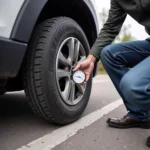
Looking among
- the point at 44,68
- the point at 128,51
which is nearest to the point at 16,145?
the point at 44,68

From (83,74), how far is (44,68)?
0.28 m

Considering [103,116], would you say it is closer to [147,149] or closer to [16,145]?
[147,149]

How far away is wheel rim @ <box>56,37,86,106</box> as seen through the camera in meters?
2.11

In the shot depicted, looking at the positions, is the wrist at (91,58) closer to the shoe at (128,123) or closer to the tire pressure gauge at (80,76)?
the tire pressure gauge at (80,76)

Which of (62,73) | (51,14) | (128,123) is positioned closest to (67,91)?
(62,73)

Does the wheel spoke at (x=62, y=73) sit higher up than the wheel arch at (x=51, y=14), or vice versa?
the wheel arch at (x=51, y=14)

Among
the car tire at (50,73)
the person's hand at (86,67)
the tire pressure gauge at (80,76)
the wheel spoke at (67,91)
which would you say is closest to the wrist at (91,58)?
the person's hand at (86,67)

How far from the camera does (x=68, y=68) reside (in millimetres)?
2211

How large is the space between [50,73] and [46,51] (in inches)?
6.2

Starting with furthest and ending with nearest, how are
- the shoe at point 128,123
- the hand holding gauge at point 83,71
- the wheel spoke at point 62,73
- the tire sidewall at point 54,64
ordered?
the shoe at point 128,123
the wheel spoke at point 62,73
the tire sidewall at point 54,64
the hand holding gauge at point 83,71

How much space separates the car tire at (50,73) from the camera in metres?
1.92

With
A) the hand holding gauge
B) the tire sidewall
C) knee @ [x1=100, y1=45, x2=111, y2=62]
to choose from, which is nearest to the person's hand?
the hand holding gauge

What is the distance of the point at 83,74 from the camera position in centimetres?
185

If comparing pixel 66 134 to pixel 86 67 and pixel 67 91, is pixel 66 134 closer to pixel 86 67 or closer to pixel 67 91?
pixel 67 91
